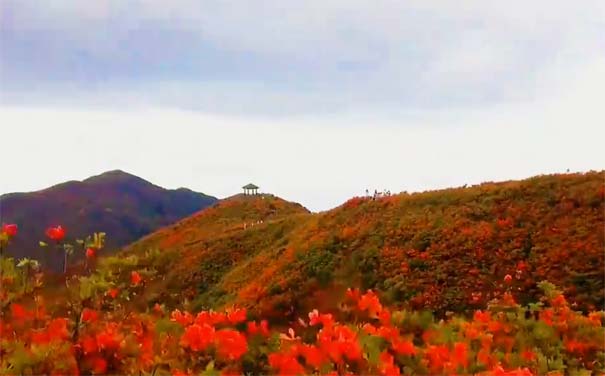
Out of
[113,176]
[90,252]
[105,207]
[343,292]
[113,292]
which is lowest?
[343,292]

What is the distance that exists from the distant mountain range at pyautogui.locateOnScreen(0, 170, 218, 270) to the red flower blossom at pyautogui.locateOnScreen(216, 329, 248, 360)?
183 feet

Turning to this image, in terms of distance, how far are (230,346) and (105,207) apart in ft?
243

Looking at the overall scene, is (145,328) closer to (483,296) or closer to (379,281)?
(483,296)

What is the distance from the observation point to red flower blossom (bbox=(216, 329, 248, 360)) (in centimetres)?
374

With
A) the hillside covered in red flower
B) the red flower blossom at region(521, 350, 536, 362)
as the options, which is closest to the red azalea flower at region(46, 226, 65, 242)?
the hillside covered in red flower

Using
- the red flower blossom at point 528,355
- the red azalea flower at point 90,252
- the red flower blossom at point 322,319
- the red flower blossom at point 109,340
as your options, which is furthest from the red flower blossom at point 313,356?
the red flower blossom at point 528,355

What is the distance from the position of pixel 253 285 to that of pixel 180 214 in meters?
61.9

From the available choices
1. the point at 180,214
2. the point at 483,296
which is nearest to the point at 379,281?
the point at 483,296

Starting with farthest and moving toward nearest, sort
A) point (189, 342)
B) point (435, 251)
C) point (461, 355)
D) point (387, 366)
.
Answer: point (435, 251)
point (461, 355)
point (189, 342)
point (387, 366)

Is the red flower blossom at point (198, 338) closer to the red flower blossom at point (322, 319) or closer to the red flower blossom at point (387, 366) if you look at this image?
the red flower blossom at point (322, 319)

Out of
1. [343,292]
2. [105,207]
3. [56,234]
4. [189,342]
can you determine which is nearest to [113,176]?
[105,207]

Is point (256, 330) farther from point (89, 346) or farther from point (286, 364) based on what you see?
point (89, 346)

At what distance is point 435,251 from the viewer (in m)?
18.4

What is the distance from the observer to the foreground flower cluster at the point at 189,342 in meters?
3.61
